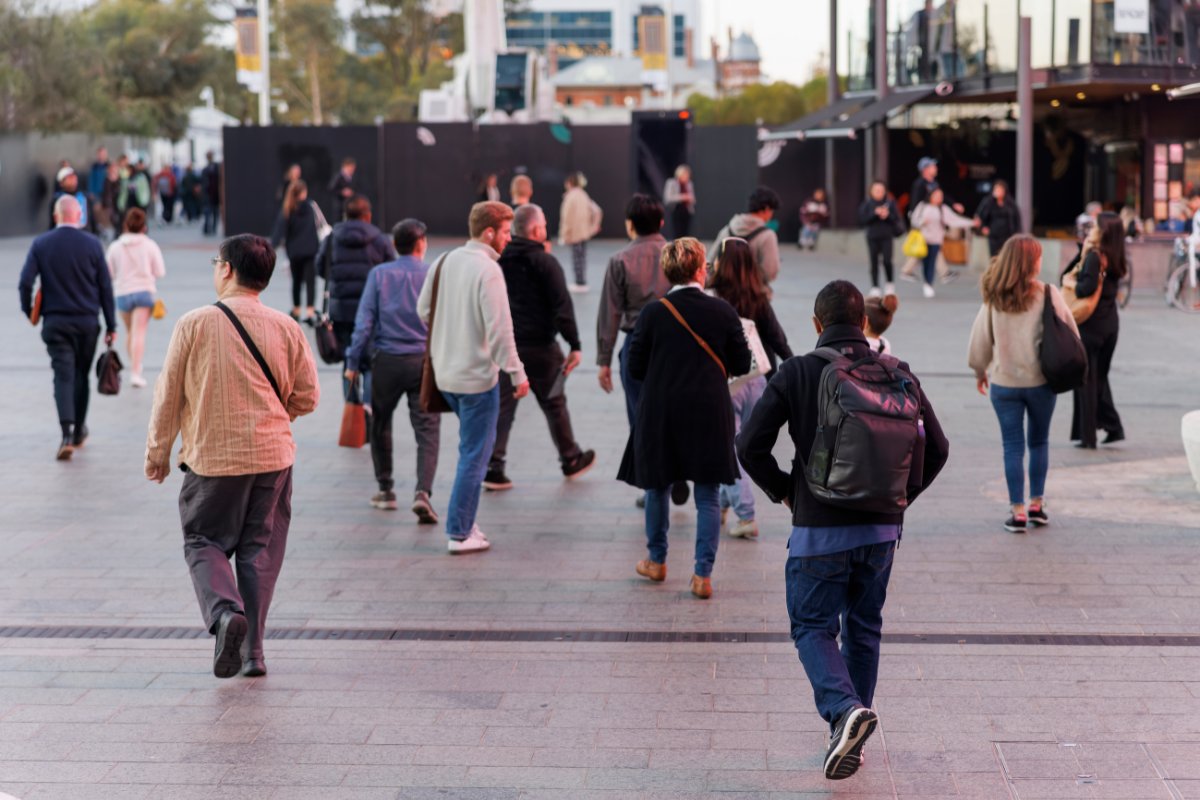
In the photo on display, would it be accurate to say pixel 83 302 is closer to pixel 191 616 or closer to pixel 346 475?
pixel 346 475

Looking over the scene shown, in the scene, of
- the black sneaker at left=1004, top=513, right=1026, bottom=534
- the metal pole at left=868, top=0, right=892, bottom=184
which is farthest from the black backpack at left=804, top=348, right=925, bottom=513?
the metal pole at left=868, top=0, right=892, bottom=184

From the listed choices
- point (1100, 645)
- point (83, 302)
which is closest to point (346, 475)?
point (83, 302)

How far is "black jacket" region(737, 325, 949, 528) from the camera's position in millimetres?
4203

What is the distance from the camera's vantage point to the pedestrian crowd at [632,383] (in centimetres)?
422

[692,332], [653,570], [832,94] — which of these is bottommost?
[653,570]

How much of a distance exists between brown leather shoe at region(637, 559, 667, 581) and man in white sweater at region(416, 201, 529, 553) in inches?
39.9

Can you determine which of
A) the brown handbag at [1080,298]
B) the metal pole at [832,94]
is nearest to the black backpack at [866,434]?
the brown handbag at [1080,298]

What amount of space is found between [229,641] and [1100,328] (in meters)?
6.62

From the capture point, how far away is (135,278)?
1186 cm

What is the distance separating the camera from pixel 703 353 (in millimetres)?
6055

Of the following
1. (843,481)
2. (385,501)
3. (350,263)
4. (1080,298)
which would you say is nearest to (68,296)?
(350,263)

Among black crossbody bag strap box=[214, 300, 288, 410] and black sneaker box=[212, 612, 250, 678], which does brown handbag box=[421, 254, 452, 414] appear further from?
black sneaker box=[212, 612, 250, 678]

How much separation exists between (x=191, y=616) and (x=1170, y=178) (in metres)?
23.7

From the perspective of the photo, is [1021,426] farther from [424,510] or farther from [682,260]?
[424,510]
